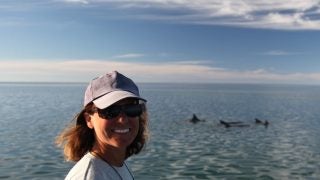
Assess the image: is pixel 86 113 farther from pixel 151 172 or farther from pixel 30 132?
pixel 30 132

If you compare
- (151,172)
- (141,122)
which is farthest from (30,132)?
(141,122)

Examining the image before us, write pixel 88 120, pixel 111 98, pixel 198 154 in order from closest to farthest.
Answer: pixel 111 98, pixel 88 120, pixel 198 154

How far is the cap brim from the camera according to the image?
4.28m

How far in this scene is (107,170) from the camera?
14.0 feet

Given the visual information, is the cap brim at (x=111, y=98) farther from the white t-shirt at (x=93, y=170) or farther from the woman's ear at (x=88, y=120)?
the white t-shirt at (x=93, y=170)

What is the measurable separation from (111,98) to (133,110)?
1.12 ft

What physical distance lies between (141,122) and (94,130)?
74 centimetres

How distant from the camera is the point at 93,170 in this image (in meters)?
4.11

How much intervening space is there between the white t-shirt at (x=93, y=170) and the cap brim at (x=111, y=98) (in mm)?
462

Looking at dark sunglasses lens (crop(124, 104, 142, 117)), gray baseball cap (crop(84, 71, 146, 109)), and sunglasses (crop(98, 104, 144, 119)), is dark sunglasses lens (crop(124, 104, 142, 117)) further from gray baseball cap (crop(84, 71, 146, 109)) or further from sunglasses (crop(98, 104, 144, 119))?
gray baseball cap (crop(84, 71, 146, 109))

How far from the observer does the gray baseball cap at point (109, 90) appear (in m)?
4.32

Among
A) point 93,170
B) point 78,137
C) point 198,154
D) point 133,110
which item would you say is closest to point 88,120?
point 78,137

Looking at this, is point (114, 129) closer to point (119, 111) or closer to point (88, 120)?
point (119, 111)

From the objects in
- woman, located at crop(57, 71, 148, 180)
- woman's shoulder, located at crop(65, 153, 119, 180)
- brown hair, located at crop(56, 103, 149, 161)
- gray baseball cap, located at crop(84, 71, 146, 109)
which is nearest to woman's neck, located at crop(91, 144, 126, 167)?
woman, located at crop(57, 71, 148, 180)
